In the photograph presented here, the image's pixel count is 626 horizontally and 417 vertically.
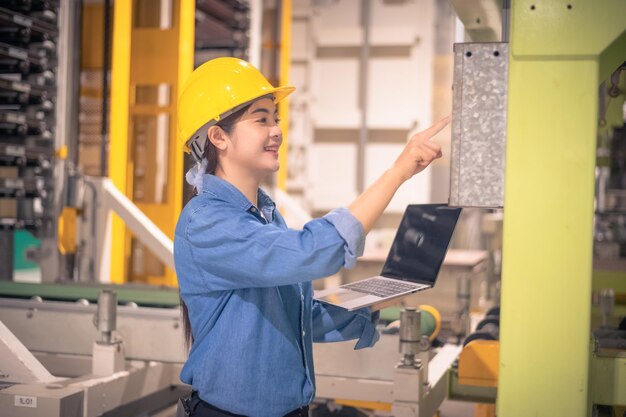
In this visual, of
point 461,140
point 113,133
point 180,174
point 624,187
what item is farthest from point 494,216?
point 461,140

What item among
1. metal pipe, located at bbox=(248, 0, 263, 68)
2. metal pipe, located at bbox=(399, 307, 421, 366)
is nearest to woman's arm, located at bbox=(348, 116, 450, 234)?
metal pipe, located at bbox=(399, 307, 421, 366)

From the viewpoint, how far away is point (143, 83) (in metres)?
6.54

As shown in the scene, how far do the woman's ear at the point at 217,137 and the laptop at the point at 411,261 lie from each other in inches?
22.1

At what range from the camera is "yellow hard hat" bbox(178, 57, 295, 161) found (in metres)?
2.15

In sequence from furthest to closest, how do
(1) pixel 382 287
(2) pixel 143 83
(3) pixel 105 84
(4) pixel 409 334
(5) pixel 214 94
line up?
(2) pixel 143 83, (3) pixel 105 84, (4) pixel 409 334, (1) pixel 382 287, (5) pixel 214 94

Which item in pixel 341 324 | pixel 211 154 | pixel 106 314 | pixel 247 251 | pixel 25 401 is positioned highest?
pixel 211 154

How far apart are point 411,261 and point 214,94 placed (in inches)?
32.2

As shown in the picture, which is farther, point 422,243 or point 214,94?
point 422,243

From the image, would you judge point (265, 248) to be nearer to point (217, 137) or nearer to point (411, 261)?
point (217, 137)

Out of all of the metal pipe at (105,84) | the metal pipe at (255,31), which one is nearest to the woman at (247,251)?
the metal pipe at (105,84)

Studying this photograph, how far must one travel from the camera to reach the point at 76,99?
6039mm

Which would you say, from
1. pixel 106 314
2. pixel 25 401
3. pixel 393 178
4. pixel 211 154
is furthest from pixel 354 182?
pixel 393 178

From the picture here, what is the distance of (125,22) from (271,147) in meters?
4.20

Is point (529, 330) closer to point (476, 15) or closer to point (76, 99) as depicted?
point (476, 15)
